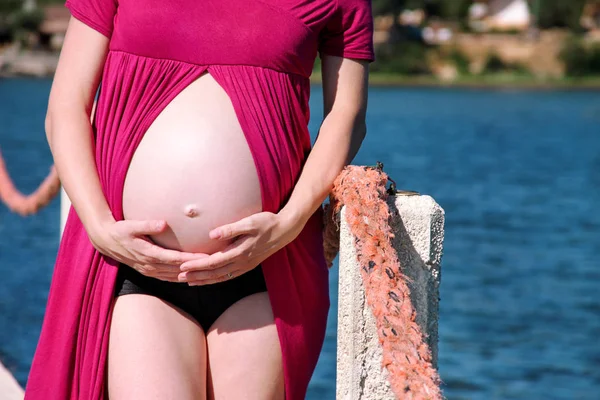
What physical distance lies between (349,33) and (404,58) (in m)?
76.8

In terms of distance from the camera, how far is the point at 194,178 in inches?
105

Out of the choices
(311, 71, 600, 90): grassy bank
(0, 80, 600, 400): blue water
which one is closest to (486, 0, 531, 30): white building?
(311, 71, 600, 90): grassy bank

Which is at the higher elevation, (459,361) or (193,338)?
(193,338)

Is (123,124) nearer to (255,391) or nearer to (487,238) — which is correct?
(255,391)

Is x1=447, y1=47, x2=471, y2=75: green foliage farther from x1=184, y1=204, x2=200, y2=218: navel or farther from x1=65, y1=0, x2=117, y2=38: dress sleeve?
x1=184, y1=204, x2=200, y2=218: navel

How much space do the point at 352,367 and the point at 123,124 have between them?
2.89 ft

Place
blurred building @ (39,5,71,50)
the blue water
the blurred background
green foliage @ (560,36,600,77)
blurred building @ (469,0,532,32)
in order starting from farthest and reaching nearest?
blurred building @ (469,0,532,32) < blurred building @ (39,5,71,50) < green foliage @ (560,36,600,77) < the blurred background < the blue water

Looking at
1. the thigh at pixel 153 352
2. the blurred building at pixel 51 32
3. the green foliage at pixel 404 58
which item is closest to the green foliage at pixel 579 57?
the green foliage at pixel 404 58

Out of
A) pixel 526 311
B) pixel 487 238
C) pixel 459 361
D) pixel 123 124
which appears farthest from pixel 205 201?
pixel 487 238

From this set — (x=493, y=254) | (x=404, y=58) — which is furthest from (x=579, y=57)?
(x=493, y=254)

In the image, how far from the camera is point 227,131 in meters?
2.69

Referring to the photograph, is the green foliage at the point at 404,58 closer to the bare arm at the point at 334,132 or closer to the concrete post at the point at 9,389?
the concrete post at the point at 9,389

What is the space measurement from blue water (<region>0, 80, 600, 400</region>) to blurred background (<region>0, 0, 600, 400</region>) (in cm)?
4

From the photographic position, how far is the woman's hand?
2594 mm
